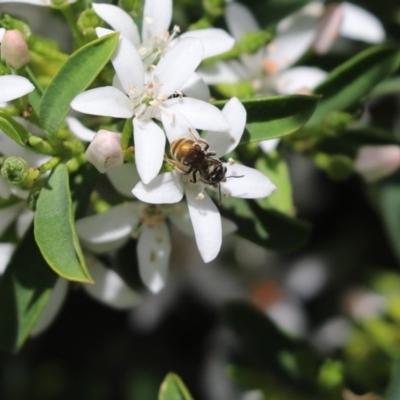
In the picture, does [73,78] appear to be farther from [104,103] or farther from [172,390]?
[172,390]

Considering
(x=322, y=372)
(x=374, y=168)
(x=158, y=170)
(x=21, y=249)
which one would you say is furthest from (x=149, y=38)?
(x=322, y=372)

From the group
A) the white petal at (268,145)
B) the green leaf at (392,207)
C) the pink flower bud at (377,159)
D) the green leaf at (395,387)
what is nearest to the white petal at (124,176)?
the white petal at (268,145)

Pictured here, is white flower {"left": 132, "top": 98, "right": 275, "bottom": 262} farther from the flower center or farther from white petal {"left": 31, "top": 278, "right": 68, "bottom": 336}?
white petal {"left": 31, "top": 278, "right": 68, "bottom": 336}

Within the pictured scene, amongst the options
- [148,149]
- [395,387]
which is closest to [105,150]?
[148,149]

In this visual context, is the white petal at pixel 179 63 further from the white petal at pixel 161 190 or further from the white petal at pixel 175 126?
the white petal at pixel 161 190

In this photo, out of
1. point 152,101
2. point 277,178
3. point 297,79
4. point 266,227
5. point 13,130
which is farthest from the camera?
point 297,79
